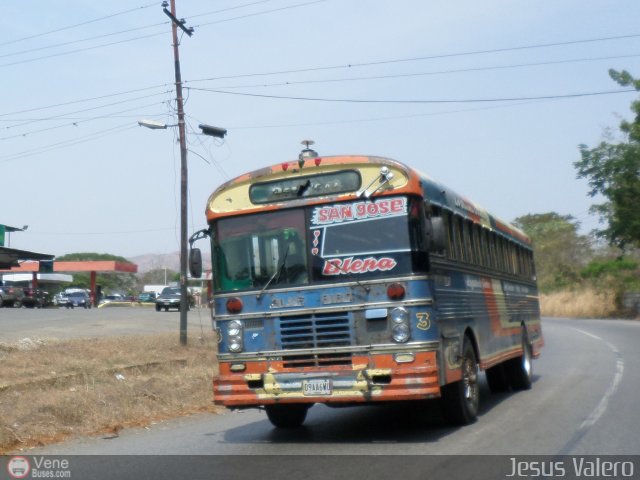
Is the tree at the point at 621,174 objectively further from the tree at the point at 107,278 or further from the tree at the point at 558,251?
the tree at the point at 107,278

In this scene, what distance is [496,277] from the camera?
13828mm

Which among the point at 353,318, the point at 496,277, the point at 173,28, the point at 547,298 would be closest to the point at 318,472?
the point at 353,318

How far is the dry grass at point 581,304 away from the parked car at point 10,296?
110 feet

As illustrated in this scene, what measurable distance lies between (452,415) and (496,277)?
4003mm

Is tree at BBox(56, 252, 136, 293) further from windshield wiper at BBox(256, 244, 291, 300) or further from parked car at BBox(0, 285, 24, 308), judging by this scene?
windshield wiper at BBox(256, 244, 291, 300)

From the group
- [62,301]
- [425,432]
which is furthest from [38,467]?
[62,301]

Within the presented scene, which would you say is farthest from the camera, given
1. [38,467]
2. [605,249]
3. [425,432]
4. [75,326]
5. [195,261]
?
[605,249]

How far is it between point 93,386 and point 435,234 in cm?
742

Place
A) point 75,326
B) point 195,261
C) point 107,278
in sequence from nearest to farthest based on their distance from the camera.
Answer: point 195,261 < point 75,326 < point 107,278

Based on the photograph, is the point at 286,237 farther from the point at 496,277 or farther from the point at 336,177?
the point at 496,277

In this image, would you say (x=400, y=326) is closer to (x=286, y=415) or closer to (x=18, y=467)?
(x=286, y=415)

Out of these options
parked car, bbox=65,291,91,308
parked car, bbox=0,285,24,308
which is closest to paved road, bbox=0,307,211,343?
parked car, bbox=0,285,24,308

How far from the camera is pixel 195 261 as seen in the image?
1038 cm

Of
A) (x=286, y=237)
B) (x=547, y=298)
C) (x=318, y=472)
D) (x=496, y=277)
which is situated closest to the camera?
(x=318, y=472)
